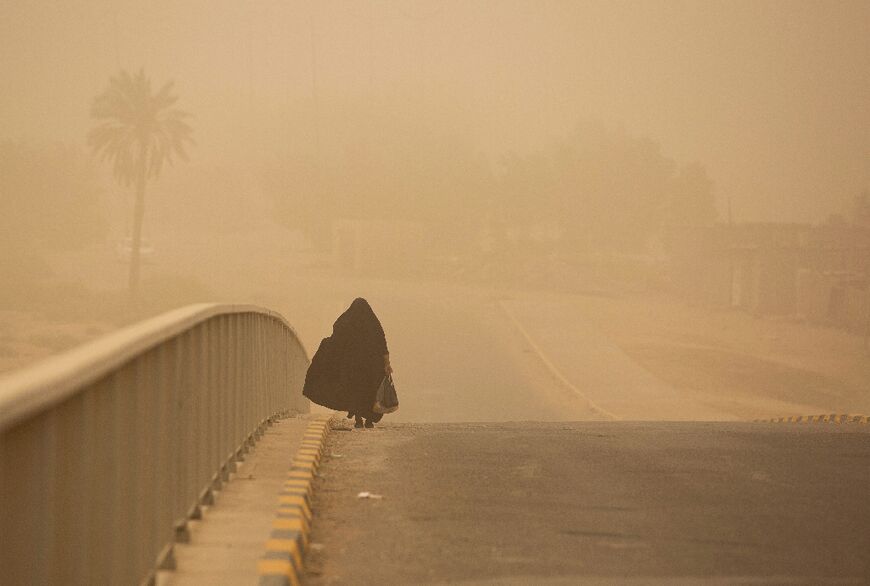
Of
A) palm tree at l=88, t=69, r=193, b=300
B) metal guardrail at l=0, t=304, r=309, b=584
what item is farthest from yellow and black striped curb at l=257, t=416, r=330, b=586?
palm tree at l=88, t=69, r=193, b=300

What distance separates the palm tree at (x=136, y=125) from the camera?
7219 centimetres

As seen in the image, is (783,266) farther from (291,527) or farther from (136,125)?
(291,527)

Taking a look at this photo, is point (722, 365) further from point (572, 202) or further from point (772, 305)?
point (572, 202)

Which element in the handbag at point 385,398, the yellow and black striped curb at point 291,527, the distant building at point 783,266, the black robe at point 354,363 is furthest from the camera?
the distant building at point 783,266

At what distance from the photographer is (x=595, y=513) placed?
23.2 feet

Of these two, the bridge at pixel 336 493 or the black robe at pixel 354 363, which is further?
the black robe at pixel 354 363

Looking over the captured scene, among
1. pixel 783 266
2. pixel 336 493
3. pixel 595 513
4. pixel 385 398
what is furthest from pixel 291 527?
pixel 783 266

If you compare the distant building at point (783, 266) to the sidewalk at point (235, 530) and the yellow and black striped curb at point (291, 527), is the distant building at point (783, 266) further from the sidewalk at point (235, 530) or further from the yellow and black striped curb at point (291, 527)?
the sidewalk at point (235, 530)

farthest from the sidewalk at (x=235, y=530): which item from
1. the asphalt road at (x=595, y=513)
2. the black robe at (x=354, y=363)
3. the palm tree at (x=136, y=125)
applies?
the palm tree at (x=136, y=125)

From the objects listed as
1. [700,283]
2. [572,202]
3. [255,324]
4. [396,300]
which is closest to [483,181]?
[572,202]

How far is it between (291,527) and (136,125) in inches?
2750

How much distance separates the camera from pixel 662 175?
13288 centimetres

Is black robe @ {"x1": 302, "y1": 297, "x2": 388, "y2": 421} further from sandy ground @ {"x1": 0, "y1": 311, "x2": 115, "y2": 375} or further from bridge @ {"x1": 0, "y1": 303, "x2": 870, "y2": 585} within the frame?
sandy ground @ {"x1": 0, "y1": 311, "x2": 115, "y2": 375}

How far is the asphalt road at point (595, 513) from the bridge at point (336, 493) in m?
0.02
